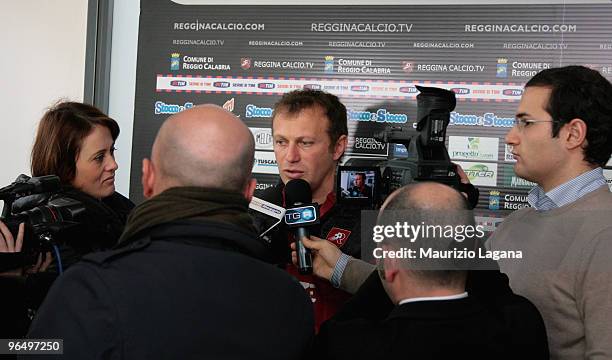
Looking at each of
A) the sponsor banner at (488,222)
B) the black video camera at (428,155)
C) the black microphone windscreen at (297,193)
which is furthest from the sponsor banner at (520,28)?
the black microphone windscreen at (297,193)

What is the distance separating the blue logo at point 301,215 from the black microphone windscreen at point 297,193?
2.7 inches

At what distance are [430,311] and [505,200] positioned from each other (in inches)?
78.8

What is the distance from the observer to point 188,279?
49.9 inches

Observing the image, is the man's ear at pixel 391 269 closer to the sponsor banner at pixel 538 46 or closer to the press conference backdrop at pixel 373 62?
the press conference backdrop at pixel 373 62

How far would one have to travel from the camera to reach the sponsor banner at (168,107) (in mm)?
3576

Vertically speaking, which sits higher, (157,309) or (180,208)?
(180,208)

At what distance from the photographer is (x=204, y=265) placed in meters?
1.29

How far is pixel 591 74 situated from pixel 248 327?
1.25 meters

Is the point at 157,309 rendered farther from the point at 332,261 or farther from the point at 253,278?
the point at 332,261

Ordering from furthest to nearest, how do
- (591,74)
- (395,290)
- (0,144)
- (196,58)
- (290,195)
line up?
(0,144) → (196,58) → (290,195) → (591,74) → (395,290)

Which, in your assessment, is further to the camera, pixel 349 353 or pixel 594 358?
pixel 594 358

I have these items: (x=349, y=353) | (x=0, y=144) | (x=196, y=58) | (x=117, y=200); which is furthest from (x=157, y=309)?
(x=0, y=144)

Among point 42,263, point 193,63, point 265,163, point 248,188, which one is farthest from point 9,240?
point 193,63

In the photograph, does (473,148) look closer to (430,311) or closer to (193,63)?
(193,63)
